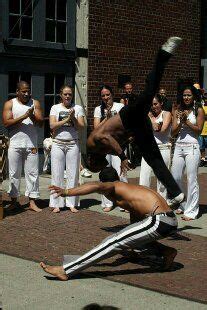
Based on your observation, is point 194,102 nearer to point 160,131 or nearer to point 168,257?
point 160,131

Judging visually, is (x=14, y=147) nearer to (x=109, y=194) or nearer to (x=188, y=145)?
(x=188, y=145)

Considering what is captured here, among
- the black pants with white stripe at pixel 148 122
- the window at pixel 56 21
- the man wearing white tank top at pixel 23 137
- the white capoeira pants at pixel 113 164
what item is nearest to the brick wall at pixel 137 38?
the window at pixel 56 21

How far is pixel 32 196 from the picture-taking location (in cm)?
969

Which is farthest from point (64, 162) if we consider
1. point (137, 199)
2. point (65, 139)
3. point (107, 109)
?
point (137, 199)

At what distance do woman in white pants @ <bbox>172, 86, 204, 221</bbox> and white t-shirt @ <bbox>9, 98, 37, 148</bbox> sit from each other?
2135mm

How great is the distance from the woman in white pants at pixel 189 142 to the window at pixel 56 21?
198 inches

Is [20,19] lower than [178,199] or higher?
higher

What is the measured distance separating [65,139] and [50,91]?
432 cm

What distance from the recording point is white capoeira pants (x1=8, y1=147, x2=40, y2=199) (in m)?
9.57

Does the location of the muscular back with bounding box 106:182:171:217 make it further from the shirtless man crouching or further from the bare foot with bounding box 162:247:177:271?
the bare foot with bounding box 162:247:177:271

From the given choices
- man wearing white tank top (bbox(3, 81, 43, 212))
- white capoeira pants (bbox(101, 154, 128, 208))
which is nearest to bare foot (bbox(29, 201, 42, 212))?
man wearing white tank top (bbox(3, 81, 43, 212))

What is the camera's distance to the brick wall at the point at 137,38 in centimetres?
1447

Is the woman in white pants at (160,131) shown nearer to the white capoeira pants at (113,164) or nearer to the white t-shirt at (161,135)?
the white t-shirt at (161,135)

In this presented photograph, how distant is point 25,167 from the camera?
9.67m
